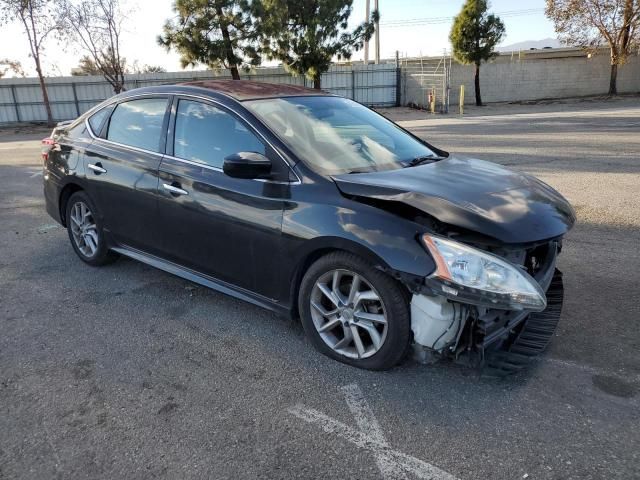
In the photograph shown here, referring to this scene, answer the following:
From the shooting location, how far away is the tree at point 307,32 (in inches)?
969

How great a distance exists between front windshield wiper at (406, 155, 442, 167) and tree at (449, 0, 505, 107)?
92.3 ft

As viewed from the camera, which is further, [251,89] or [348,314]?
[251,89]

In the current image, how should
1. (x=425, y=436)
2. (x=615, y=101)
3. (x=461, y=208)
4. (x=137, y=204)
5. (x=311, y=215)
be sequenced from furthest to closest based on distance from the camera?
(x=615, y=101) < (x=137, y=204) < (x=311, y=215) < (x=461, y=208) < (x=425, y=436)

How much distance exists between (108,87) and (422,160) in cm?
2874

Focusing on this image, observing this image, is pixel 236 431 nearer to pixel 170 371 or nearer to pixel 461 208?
pixel 170 371

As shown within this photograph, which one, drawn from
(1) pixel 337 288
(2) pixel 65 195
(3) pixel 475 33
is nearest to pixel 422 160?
(1) pixel 337 288

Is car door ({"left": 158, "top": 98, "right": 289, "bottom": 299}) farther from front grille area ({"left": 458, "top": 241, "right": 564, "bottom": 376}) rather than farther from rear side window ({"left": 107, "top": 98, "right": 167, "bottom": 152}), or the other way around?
front grille area ({"left": 458, "top": 241, "right": 564, "bottom": 376})

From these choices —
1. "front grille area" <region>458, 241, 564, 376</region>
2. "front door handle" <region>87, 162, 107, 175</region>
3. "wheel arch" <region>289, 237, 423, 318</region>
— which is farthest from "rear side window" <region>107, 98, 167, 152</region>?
"front grille area" <region>458, 241, 564, 376</region>

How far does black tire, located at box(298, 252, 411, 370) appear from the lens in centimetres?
290

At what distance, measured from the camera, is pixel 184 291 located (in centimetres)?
447

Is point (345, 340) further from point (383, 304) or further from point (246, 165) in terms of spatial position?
point (246, 165)

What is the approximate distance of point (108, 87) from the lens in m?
28.6

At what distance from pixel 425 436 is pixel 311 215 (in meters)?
1.38

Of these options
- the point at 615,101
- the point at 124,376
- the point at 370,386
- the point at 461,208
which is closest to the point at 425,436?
the point at 370,386
